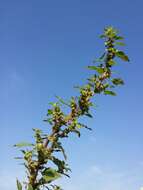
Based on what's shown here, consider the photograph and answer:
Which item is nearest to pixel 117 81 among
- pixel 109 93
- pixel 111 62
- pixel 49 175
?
pixel 109 93

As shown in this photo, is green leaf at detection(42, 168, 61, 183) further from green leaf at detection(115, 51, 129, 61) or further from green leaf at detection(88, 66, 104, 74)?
green leaf at detection(115, 51, 129, 61)

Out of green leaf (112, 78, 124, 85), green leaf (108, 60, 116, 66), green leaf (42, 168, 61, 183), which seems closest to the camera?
green leaf (42, 168, 61, 183)

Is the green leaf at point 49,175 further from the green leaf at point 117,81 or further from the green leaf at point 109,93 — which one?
the green leaf at point 117,81

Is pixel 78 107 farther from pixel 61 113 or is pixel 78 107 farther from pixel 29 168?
pixel 29 168

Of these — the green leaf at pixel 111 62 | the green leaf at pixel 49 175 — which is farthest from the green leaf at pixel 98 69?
the green leaf at pixel 49 175

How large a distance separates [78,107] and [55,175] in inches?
57.6

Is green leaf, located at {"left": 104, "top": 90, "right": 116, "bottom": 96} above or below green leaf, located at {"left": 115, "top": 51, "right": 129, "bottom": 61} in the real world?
below

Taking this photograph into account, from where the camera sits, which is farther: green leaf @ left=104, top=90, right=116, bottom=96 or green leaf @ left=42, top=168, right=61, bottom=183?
green leaf @ left=104, top=90, right=116, bottom=96

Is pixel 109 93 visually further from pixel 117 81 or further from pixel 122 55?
pixel 122 55

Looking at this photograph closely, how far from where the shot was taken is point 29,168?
5.60m

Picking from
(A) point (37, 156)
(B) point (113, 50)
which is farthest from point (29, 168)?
(B) point (113, 50)

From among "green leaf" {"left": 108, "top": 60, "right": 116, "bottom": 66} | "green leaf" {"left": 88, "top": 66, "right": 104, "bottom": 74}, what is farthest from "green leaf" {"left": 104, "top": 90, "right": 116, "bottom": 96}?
"green leaf" {"left": 108, "top": 60, "right": 116, "bottom": 66}

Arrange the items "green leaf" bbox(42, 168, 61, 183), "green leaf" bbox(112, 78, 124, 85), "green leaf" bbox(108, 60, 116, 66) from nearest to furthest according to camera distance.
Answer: "green leaf" bbox(42, 168, 61, 183), "green leaf" bbox(108, 60, 116, 66), "green leaf" bbox(112, 78, 124, 85)

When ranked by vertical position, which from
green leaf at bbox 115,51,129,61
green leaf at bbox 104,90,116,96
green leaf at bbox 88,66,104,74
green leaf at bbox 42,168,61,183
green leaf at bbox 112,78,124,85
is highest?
→ green leaf at bbox 115,51,129,61
